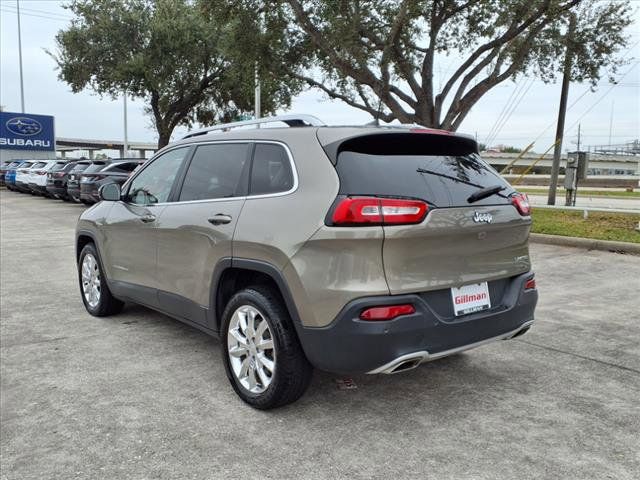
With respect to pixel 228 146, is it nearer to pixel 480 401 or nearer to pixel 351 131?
pixel 351 131

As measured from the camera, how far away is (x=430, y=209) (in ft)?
10.3

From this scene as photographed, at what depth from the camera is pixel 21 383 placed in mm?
3982

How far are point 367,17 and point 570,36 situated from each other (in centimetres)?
579

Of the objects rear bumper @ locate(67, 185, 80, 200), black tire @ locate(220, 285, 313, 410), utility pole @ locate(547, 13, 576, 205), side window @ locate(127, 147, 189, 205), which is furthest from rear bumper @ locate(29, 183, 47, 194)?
black tire @ locate(220, 285, 313, 410)

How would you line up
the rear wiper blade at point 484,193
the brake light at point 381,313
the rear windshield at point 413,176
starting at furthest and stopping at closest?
the rear wiper blade at point 484,193
the rear windshield at point 413,176
the brake light at point 381,313

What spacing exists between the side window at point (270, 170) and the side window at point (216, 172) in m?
0.12

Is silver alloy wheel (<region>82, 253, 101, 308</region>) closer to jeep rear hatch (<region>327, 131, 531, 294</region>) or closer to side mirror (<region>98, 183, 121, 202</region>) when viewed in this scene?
side mirror (<region>98, 183, 121, 202</region>)

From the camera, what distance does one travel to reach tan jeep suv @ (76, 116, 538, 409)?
3018 mm

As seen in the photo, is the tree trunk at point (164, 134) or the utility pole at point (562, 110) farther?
the tree trunk at point (164, 134)

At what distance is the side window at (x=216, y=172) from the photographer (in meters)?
3.87

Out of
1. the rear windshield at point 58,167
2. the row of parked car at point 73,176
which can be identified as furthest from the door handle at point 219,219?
the rear windshield at point 58,167

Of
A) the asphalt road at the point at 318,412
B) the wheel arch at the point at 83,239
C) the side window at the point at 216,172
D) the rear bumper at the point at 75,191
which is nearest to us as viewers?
the asphalt road at the point at 318,412

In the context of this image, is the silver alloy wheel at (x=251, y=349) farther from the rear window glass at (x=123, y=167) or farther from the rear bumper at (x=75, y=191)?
the rear bumper at (x=75, y=191)

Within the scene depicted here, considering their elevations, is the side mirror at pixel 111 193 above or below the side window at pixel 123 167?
below
